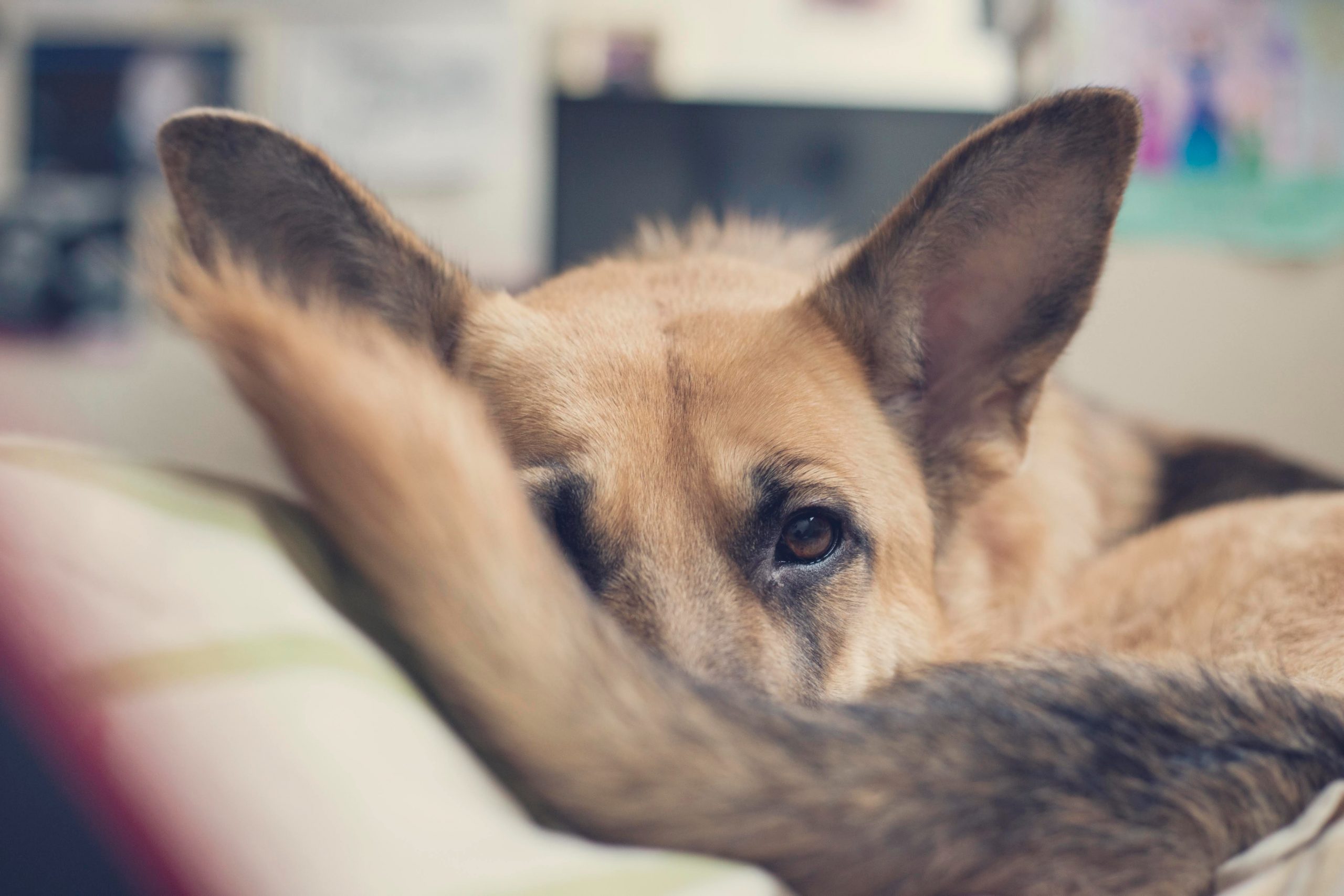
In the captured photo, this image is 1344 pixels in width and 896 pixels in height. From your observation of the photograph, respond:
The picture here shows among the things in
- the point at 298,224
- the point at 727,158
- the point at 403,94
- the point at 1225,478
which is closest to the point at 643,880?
the point at 298,224

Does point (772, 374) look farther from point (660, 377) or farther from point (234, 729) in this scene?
point (234, 729)

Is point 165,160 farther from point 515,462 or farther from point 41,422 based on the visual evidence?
point 41,422

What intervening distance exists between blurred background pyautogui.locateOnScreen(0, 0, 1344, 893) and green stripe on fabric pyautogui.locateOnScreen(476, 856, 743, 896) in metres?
2.36

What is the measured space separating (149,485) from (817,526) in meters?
0.63

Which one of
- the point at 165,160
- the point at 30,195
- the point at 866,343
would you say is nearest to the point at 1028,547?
the point at 866,343

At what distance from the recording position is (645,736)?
513 mm

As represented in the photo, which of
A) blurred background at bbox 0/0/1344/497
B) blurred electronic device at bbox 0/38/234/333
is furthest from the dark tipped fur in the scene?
blurred electronic device at bbox 0/38/234/333

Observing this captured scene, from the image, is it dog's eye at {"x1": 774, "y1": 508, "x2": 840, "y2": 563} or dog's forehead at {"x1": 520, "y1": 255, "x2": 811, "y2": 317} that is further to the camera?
dog's forehead at {"x1": 520, "y1": 255, "x2": 811, "y2": 317}

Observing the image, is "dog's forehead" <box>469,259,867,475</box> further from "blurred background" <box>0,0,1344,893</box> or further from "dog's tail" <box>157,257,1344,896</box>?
"blurred background" <box>0,0,1344,893</box>

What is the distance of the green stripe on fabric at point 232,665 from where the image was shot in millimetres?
428

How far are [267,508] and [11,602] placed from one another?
183mm

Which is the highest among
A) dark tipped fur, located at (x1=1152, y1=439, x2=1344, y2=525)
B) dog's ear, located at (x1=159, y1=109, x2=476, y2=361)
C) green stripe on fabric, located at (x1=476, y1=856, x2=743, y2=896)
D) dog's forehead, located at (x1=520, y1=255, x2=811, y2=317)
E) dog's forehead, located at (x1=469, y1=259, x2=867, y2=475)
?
dog's ear, located at (x1=159, y1=109, x2=476, y2=361)

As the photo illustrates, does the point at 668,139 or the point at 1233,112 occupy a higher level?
the point at 1233,112

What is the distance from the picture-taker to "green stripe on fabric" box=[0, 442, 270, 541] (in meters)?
0.54
